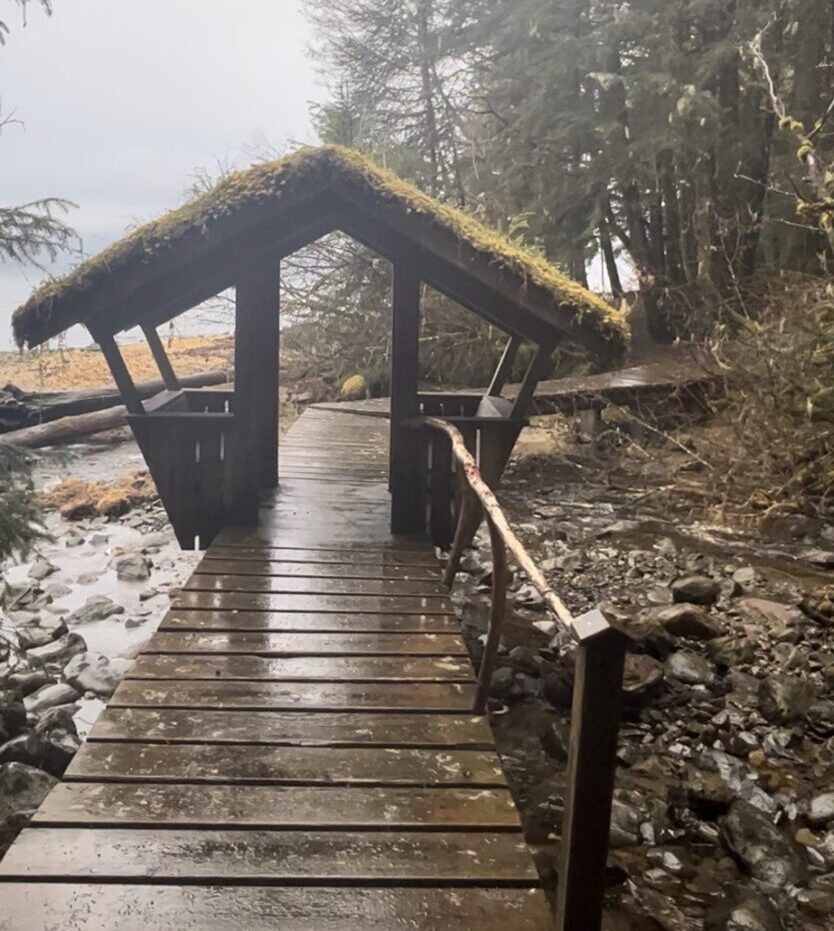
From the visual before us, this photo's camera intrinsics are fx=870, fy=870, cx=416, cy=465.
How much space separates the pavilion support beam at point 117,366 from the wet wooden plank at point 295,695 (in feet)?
9.83

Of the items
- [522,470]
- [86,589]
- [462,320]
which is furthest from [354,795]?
[462,320]

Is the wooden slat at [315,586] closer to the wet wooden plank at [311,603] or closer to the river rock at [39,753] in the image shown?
the wet wooden plank at [311,603]

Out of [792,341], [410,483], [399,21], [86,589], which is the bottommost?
[86,589]

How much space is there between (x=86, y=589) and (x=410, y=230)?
564 centimetres

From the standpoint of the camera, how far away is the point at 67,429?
1520 centimetres

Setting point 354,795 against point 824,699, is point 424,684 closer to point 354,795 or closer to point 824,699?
point 354,795

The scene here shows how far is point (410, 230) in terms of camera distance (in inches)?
243

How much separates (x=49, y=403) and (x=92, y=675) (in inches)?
366

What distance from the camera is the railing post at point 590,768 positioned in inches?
87.9

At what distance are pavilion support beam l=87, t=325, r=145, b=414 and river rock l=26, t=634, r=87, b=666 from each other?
235 centimetres

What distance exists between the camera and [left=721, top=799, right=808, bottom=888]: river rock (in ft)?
15.0

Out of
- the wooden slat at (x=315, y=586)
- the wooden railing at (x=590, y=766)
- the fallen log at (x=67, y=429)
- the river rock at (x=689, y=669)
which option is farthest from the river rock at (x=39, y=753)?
the fallen log at (x=67, y=429)

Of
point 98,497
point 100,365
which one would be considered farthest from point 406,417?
point 100,365

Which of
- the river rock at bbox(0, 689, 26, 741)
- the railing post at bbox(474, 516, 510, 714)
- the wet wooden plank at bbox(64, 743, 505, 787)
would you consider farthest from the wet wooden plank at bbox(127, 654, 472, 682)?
the river rock at bbox(0, 689, 26, 741)
